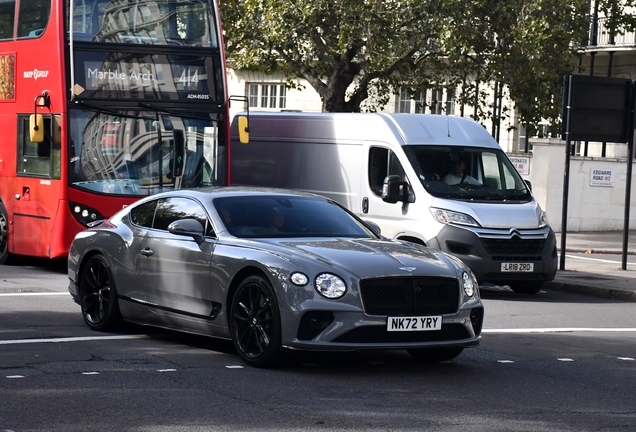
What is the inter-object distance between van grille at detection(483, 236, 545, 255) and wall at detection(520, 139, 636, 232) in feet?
43.5

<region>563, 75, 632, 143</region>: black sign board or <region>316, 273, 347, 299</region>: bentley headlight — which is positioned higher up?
<region>563, 75, 632, 143</region>: black sign board

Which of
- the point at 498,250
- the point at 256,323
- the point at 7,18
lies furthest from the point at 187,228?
the point at 7,18

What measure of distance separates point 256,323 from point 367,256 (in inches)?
39.0

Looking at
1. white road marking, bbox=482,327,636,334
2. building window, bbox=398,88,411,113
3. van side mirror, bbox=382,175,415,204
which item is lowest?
white road marking, bbox=482,327,636,334

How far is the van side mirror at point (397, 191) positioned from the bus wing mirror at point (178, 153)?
3.09 metres

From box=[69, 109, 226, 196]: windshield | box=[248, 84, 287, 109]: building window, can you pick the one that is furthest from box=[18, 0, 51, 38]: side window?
box=[248, 84, 287, 109]: building window

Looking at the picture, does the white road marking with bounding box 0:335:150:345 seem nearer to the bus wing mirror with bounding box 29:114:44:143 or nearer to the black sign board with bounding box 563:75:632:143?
the bus wing mirror with bounding box 29:114:44:143

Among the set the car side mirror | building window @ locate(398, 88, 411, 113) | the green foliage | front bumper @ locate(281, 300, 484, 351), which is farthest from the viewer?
building window @ locate(398, 88, 411, 113)

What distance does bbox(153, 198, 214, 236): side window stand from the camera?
1014 cm

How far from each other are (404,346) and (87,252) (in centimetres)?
383

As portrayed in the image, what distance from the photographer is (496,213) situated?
15.8 meters

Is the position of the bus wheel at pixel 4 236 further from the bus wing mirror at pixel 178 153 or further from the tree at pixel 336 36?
the tree at pixel 336 36

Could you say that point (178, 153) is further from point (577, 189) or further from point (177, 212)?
point (577, 189)

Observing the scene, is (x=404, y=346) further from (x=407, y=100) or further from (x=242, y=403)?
(x=407, y=100)
